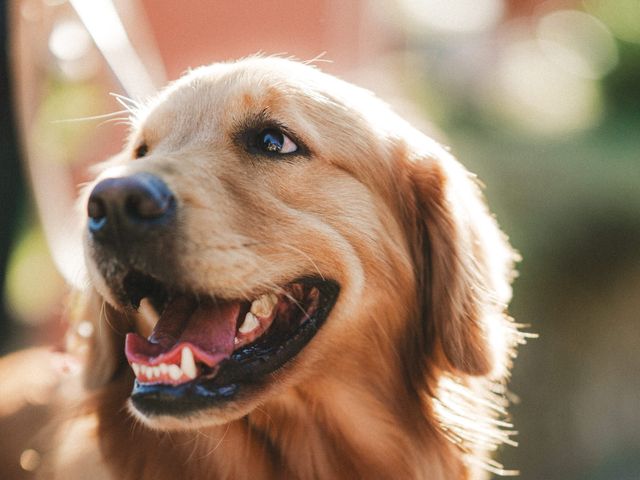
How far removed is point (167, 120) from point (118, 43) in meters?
0.72

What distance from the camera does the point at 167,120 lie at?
7.50 ft

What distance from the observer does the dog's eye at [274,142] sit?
211 centimetres

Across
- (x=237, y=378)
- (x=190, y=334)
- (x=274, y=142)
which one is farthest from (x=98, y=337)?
(x=274, y=142)

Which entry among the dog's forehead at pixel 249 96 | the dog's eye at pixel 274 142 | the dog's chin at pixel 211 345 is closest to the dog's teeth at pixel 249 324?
the dog's chin at pixel 211 345

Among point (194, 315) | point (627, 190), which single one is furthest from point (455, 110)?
point (194, 315)

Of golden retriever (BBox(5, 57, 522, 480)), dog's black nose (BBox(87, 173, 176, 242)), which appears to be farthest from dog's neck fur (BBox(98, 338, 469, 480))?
dog's black nose (BBox(87, 173, 176, 242))

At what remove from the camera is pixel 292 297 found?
196 cm

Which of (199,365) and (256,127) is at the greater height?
(256,127)

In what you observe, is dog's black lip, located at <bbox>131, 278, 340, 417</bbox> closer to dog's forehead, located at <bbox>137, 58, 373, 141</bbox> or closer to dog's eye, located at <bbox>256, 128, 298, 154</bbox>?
dog's eye, located at <bbox>256, 128, 298, 154</bbox>

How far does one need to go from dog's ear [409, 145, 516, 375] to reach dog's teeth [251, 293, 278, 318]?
0.54m

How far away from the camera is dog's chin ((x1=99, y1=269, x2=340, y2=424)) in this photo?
1751 millimetres

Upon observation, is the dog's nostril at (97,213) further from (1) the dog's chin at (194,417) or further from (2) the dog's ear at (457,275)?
(2) the dog's ear at (457,275)

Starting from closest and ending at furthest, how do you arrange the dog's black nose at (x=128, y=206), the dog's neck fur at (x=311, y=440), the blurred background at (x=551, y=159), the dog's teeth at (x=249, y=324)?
the dog's black nose at (x=128, y=206)
the dog's teeth at (x=249, y=324)
the dog's neck fur at (x=311, y=440)
the blurred background at (x=551, y=159)

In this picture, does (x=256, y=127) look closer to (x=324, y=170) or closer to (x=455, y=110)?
(x=324, y=170)
